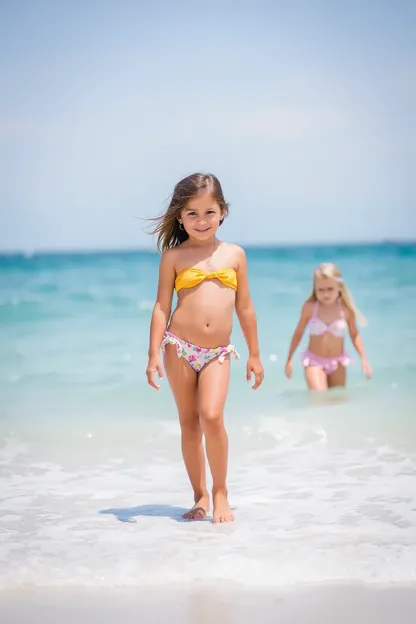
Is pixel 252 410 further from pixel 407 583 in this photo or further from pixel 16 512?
pixel 407 583

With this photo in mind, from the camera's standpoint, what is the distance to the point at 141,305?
19.0 metres

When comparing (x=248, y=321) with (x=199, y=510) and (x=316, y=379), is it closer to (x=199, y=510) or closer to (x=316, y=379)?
(x=199, y=510)

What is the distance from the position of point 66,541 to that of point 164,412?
2964mm

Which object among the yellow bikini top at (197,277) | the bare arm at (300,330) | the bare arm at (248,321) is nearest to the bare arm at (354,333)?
the bare arm at (300,330)

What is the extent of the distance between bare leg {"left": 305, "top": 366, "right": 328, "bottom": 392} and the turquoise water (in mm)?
129

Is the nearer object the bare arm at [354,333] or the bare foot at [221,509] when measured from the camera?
the bare foot at [221,509]

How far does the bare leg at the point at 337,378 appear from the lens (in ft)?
25.8

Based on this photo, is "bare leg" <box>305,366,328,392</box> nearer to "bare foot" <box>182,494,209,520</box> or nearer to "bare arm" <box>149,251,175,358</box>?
"bare foot" <box>182,494,209,520</box>

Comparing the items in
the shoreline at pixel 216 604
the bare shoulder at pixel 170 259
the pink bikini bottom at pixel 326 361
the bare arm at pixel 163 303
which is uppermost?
the bare shoulder at pixel 170 259

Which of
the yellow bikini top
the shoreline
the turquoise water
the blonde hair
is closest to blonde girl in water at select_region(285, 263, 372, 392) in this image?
the blonde hair

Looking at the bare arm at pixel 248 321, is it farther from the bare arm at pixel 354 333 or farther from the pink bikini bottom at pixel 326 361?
the pink bikini bottom at pixel 326 361

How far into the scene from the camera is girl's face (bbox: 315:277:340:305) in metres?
7.72

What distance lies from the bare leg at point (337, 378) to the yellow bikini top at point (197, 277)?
3.80 metres

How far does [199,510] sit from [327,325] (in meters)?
3.80
